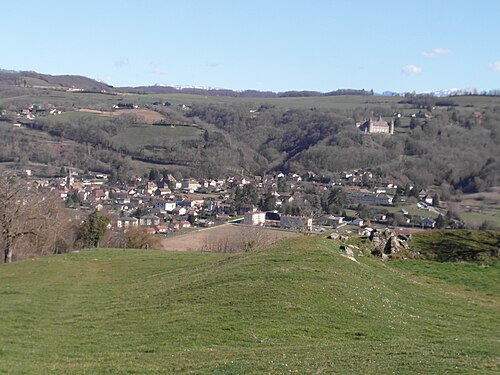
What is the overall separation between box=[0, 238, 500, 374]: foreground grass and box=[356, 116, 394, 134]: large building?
3550 inches

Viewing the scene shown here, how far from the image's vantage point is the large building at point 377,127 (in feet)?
376

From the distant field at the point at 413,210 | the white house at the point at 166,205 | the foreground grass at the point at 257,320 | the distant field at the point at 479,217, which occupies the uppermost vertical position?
the foreground grass at the point at 257,320

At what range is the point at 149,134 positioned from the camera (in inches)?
5251

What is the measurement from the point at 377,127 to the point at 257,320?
10352 centimetres

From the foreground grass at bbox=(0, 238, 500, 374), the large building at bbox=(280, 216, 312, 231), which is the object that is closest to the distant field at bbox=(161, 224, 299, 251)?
the large building at bbox=(280, 216, 312, 231)

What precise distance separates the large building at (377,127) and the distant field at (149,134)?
36708mm

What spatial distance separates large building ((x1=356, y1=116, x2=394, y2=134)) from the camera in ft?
376

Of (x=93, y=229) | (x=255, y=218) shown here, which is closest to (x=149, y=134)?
(x=255, y=218)

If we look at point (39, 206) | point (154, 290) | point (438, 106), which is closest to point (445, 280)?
point (154, 290)

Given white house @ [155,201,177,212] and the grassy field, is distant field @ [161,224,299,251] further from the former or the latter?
white house @ [155,201,177,212]

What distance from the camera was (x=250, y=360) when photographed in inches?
501

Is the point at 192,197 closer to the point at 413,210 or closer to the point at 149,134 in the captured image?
the point at 413,210

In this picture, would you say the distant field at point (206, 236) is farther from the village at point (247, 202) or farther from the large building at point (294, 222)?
the large building at point (294, 222)

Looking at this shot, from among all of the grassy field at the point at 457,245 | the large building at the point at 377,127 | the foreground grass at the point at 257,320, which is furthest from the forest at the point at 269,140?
the foreground grass at the point at 257,320
